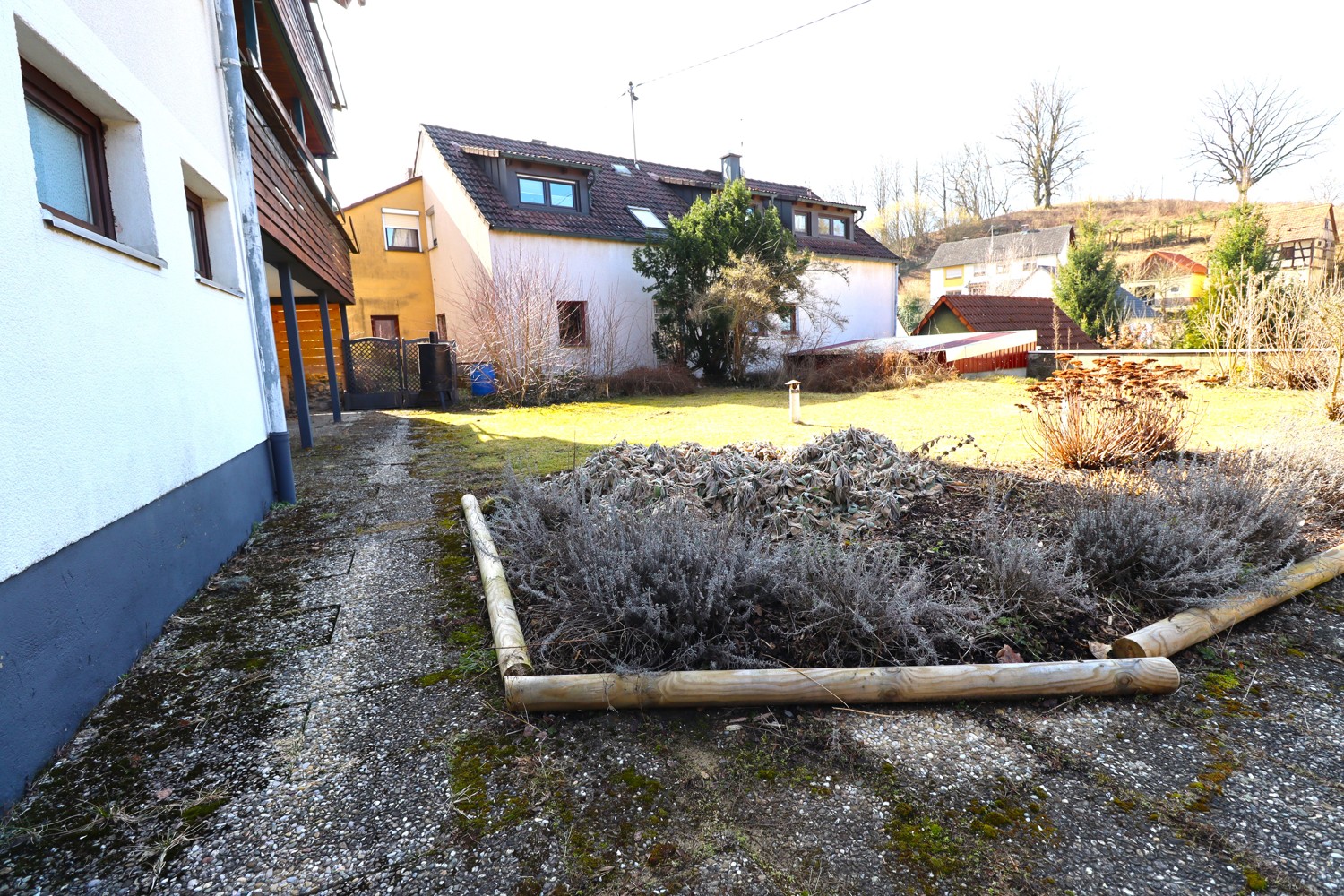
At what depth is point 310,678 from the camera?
263 cm

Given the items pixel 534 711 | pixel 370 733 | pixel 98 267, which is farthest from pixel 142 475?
pixel 534 711

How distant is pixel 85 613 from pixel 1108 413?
263 inches

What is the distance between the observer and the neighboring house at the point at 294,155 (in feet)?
19.5

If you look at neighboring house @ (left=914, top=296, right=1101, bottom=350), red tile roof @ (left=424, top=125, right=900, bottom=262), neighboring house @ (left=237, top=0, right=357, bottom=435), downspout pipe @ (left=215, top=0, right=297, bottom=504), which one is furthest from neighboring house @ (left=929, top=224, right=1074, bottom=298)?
downspout pipe @ (left=215, top=0, right=297, bottom=504)

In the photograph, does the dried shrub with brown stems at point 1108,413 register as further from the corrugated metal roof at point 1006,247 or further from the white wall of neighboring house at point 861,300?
the corrugated metal roof at point 1006,247

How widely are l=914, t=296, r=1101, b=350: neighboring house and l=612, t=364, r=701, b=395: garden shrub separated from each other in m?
10.0

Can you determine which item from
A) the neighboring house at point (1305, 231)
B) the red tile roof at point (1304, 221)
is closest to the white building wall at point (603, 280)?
the neighboring house at point (1305, 231)

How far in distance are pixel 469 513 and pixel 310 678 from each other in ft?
6.12

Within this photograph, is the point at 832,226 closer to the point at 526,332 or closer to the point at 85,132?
the point at 526,332

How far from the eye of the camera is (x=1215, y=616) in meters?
2.89

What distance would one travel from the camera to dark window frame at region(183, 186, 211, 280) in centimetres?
492

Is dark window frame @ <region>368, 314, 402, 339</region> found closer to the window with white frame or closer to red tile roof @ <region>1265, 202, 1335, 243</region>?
the window with white frame

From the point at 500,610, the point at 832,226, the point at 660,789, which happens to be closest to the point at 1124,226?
the point at 832,226

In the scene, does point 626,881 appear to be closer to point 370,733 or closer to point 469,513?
point 370,733
